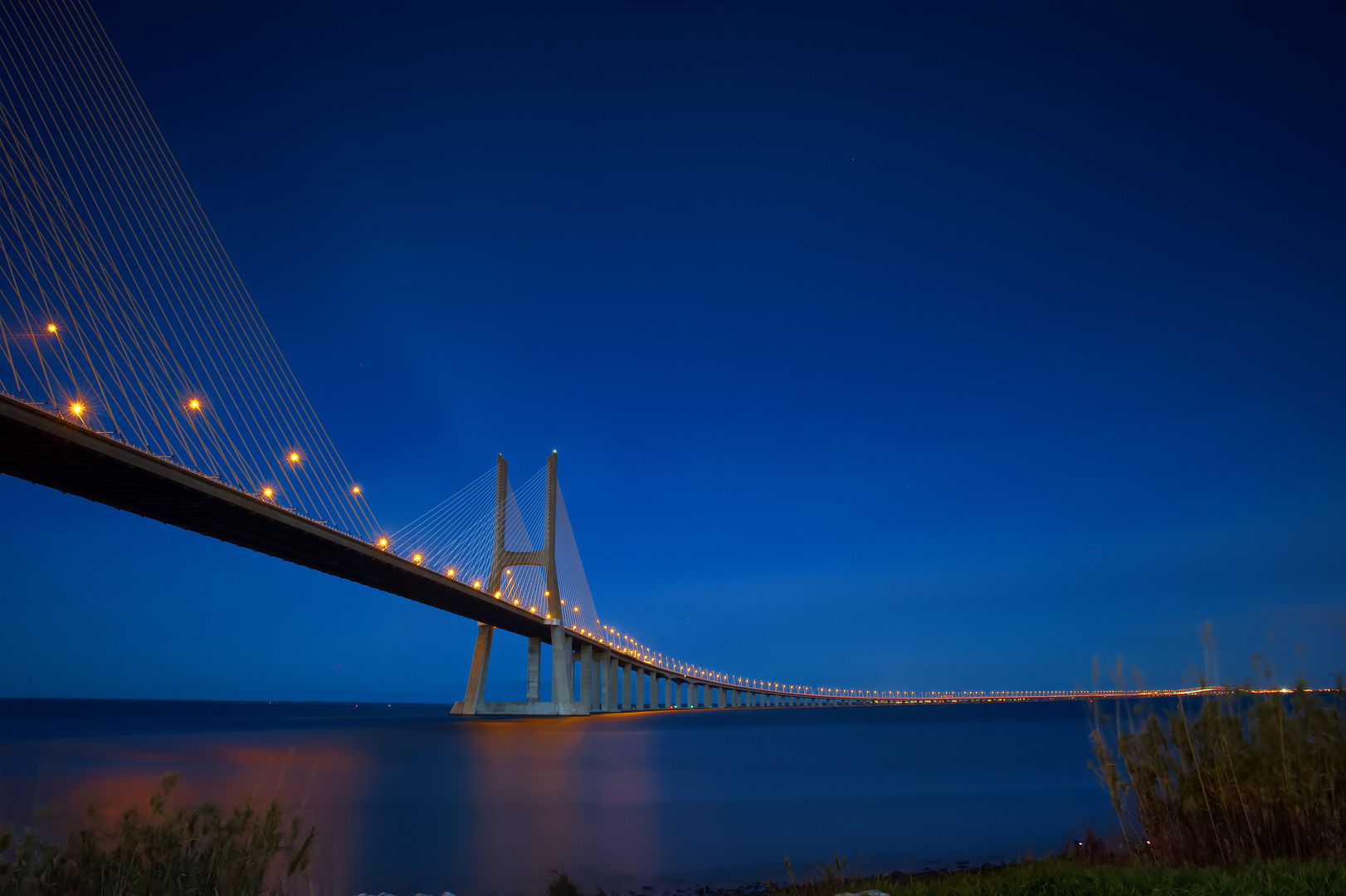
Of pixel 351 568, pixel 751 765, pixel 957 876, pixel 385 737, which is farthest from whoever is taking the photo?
pixel 385 737

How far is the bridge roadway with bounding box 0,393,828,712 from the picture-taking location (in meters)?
24.9

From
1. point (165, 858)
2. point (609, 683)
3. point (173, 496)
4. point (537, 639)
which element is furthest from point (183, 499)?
point (609, 683)

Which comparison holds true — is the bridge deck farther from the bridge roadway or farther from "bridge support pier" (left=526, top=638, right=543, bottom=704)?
"bridge support pier" (left=526, top=638, right=543, bottom=704)

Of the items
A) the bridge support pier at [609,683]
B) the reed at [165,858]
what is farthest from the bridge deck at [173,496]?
the bridge support pier at [609,683]

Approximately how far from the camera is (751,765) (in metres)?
36.0

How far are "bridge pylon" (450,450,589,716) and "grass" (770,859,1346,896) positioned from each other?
202 feet

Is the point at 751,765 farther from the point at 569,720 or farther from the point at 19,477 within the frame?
the point at 569,720

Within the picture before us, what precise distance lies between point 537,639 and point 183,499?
47924mm

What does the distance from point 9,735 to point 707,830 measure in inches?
2861

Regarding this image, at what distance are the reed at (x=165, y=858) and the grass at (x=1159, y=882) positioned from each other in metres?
5.09

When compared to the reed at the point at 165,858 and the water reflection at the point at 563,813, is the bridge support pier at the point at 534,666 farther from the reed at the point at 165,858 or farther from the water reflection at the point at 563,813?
the reed at the point at 165,858

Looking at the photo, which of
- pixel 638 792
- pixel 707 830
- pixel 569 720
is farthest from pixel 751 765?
pixel 569 720

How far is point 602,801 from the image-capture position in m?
24.4

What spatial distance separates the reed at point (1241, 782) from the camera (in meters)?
8.29
